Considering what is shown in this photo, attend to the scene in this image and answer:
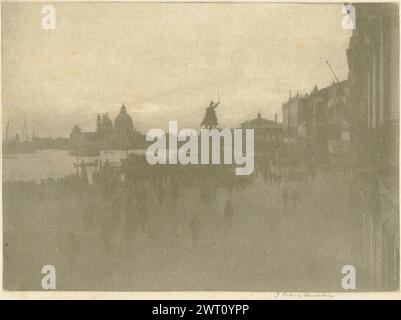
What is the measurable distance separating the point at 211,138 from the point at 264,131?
0.29 m

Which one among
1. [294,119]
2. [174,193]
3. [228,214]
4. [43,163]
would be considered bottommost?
[228,214]

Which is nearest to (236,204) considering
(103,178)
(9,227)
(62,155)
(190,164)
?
(190,164)

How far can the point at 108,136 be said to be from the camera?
2904 mm

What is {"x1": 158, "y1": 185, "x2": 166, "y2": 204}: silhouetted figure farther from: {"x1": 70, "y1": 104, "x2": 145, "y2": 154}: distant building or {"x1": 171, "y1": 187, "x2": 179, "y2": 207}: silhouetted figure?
{"x1": 70, "y1": 104, "x2": 145, "y2": 154}: distant building

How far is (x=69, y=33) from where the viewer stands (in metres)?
2.90

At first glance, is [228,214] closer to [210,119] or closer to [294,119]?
[210,119]

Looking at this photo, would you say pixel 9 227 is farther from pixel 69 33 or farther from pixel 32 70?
pixel 69 33

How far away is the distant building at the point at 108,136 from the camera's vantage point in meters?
2.90

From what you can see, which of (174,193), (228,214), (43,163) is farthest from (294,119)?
(43,163)

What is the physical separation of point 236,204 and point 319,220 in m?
0.47

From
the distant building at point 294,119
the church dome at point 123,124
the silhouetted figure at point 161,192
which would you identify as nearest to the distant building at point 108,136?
the church dome at point 123,124

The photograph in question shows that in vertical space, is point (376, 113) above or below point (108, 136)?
above

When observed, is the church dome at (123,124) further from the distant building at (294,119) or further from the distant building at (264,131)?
the distant building at (294,119)

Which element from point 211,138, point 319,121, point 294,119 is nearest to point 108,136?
point 211,138
